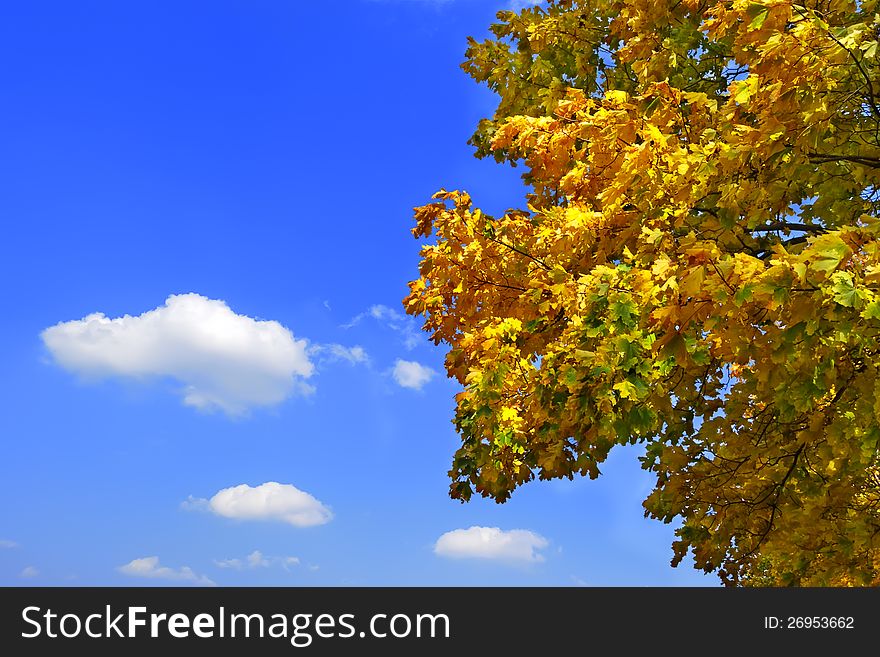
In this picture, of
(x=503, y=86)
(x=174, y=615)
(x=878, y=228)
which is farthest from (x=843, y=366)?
(x=503, y=86)

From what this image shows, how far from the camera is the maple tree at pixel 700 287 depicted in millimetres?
6289

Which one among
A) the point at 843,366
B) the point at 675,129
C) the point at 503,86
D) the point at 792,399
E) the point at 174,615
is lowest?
the point at 174,615

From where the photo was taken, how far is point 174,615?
5.38 metres

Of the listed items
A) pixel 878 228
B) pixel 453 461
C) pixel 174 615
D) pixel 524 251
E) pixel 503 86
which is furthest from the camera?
pixel 503 86

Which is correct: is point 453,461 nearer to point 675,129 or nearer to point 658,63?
point 675,129

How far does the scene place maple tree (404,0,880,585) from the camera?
6289 mm

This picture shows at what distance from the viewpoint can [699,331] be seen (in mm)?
7402

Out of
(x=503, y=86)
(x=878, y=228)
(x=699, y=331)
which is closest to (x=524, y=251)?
(x=699, y=331)

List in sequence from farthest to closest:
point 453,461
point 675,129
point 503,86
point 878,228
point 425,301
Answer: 1. point 503,86
2. point 453,461
3. point 425,301
4. point 675,129
5. point 878,228

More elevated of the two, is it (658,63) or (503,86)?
(503,86)

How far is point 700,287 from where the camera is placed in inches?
242

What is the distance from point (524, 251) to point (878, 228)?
4.09 meters

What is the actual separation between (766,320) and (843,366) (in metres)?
1.34

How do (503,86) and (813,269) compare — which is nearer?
(813,269)
